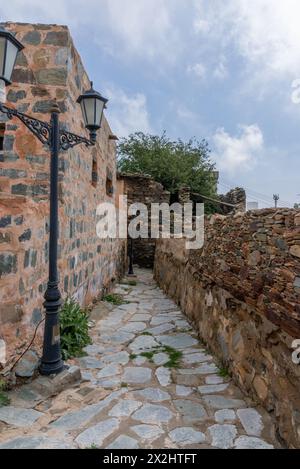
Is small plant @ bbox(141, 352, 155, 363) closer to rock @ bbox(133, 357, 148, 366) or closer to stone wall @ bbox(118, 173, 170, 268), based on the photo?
rock @ bbox(133, 357, 148, 366)

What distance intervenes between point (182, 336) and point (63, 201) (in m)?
2.38

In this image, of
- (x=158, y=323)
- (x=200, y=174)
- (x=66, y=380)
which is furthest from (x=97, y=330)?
(x=200, y=174)

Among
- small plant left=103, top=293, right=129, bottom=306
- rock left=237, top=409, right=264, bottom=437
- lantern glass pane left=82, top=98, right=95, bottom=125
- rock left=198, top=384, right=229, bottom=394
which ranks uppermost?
lantern glass pane left=82, top=98, right=95, bottom=125

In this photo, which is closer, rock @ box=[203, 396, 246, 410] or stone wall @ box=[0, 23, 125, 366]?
rock @ box=[203, 396, 246, 410]

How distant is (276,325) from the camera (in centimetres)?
214

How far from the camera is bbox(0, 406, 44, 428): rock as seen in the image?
2179 mm

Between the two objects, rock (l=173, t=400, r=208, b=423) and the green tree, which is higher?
the green tree

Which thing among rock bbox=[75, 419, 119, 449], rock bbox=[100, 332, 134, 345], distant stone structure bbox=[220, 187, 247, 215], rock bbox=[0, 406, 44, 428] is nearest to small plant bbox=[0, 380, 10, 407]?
rock bbox=[0, 406, 44, 428]

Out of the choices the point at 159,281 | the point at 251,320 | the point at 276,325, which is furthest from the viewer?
the point at 159,281

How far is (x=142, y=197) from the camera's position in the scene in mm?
11602

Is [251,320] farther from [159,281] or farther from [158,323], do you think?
[159,281]

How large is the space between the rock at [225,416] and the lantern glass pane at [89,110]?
2929 millimetres

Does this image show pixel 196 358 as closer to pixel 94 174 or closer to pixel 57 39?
pixel 94 174

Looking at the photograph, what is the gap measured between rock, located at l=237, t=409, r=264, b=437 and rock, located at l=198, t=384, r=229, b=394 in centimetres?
35
